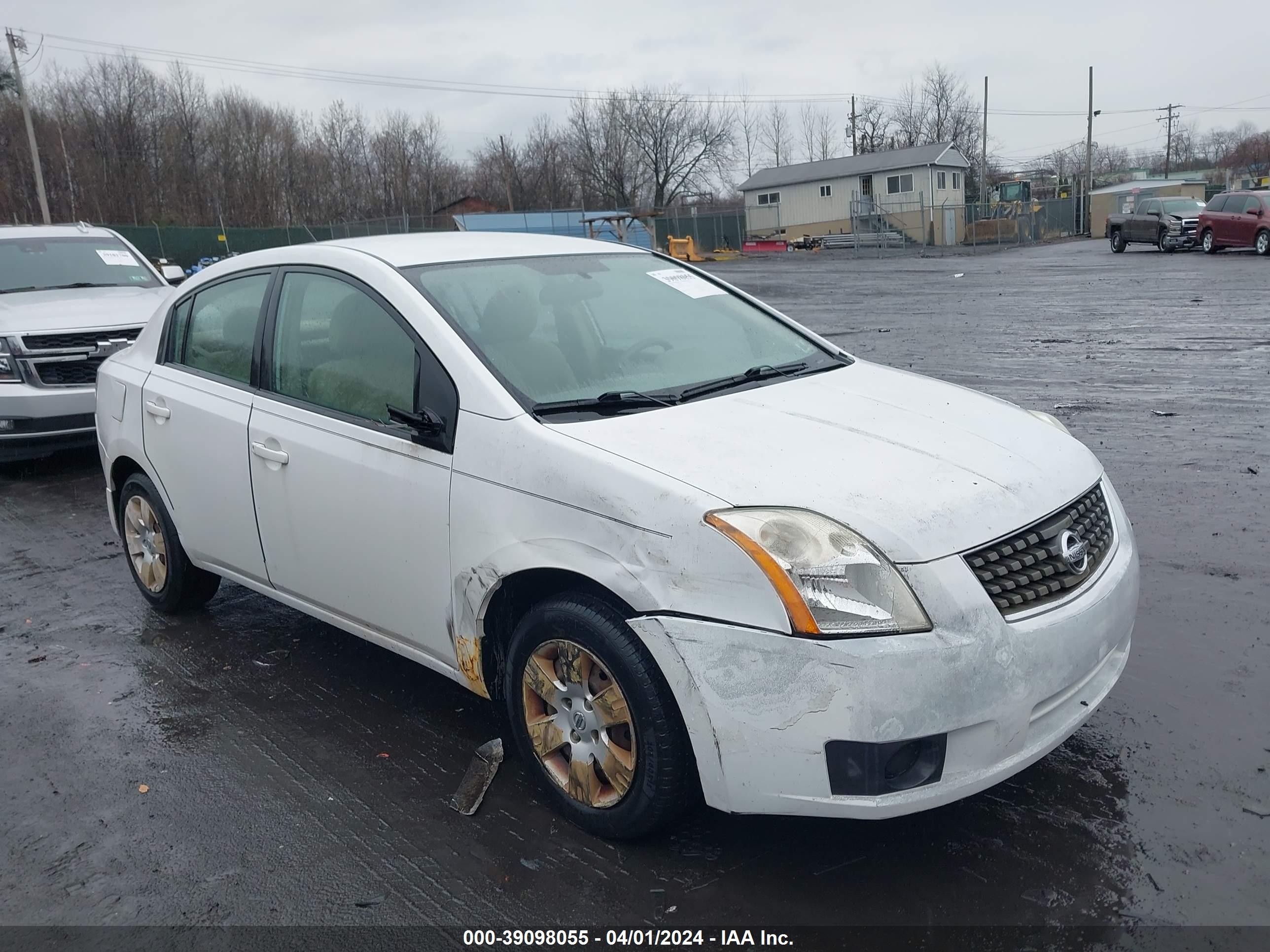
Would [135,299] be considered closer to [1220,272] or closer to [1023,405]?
[1023,405]

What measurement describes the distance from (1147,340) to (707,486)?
1153cm

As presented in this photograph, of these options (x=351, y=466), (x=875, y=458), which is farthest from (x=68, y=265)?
(x=875, y=458)

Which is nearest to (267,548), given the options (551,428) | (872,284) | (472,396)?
(472,396)

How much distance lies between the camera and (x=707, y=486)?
2738 millimetres

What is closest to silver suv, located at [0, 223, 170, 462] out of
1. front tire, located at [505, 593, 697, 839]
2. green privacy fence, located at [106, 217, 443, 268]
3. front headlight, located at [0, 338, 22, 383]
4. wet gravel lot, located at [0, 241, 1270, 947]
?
front headlight, located at [0, 338, 22, 383]

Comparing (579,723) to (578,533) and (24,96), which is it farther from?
(24,96)

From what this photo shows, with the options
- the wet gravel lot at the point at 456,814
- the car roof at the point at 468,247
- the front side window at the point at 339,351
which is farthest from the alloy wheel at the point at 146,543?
the car roof at the point at 468,247

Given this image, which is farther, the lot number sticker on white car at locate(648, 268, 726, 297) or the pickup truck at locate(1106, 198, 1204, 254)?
the pickup truck at locate(1106, 198, 1204, 254)

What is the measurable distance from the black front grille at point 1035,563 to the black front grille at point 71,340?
727 cm

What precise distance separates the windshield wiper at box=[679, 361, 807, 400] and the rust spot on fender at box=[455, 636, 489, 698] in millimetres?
1055

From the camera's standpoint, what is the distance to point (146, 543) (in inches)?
202

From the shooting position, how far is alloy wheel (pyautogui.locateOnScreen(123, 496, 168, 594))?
4988 millimetres

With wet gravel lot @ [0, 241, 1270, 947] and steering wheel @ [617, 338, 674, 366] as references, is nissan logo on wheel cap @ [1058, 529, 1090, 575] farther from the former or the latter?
steering wheel @ [617, 338, 674, 366]

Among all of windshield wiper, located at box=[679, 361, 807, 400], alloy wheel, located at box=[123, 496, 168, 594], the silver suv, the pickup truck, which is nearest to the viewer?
windshield wiper, located at box=[679, 361, 807, 400]
